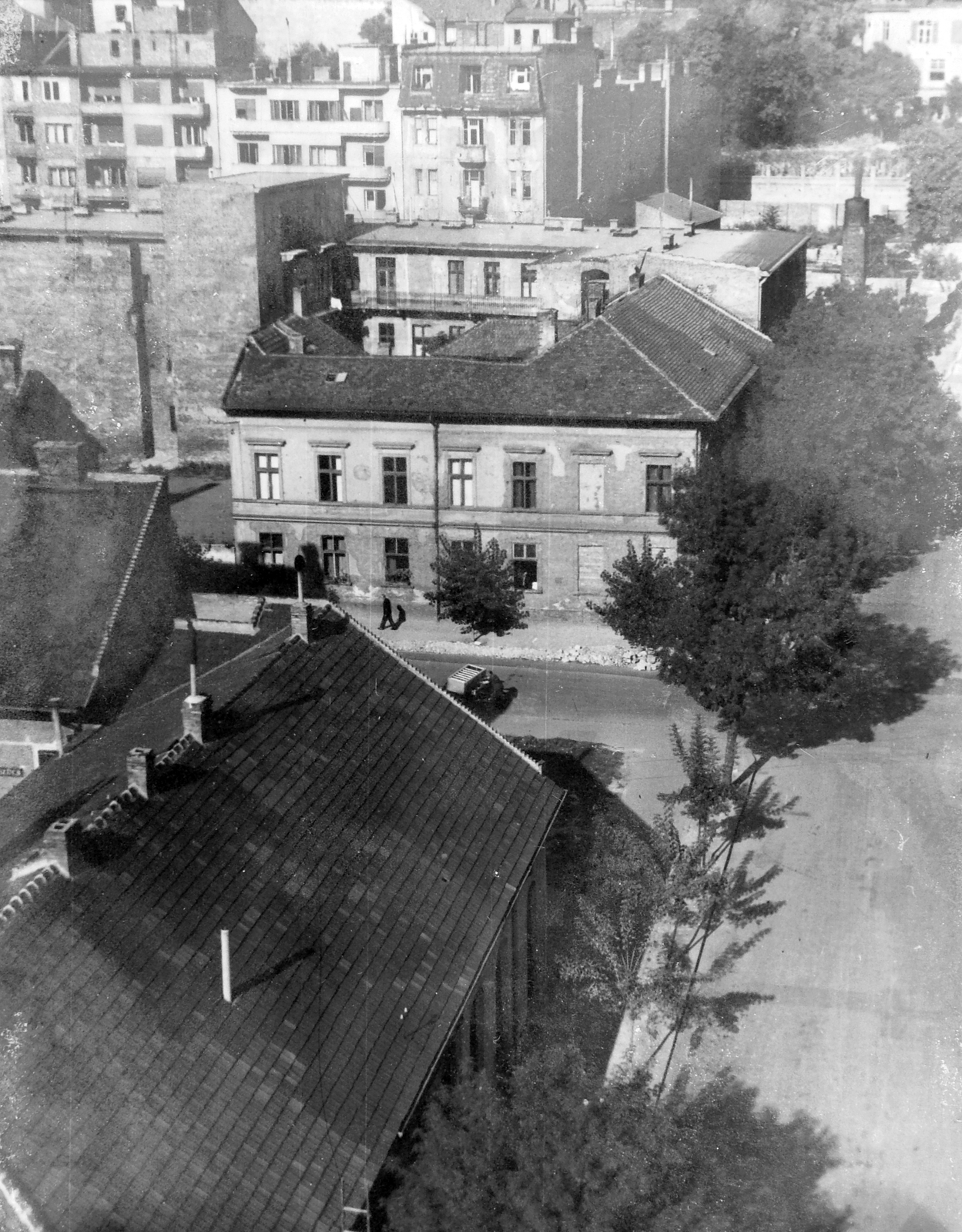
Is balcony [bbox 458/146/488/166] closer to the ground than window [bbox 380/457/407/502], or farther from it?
farther from it

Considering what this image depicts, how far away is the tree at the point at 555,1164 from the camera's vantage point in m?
15.4

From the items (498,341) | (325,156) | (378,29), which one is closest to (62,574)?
(498,341)

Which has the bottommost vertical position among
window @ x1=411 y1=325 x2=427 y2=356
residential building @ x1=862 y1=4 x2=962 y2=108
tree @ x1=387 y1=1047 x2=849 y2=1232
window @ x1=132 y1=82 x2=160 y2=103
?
tree @ x1=387 y1=1047 x2=849 y2=1232

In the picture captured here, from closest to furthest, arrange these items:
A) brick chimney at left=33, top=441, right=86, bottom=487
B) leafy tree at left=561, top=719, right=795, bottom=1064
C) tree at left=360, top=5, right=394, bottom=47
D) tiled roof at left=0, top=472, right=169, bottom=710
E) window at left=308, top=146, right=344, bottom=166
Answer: leafy tree at left=561, top=719, right=795, bottom=1064
tiled roof at left=0, top=472, right=169, bottom=710
brick chimney at left=33, top=441, right=86, bottom=487
window at left=308, top=146, right=344, bottom=166
tree at left=360, top=5, right=394, bottom=47

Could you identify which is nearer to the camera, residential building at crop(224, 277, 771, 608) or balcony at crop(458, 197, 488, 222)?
residential building at crop(224, 277, 771, 608)

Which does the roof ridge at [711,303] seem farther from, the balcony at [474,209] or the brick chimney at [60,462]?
the balcony at [474,209]

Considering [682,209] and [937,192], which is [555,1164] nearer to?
[682,209]

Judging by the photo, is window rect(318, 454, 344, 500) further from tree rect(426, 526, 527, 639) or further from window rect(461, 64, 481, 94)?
window rect(461, 64, 481, 94)

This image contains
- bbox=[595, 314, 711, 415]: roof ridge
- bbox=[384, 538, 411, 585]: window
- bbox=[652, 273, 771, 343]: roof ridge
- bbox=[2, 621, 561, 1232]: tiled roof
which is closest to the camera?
bbox=[2, 621, 561, 1232]: tiled roof

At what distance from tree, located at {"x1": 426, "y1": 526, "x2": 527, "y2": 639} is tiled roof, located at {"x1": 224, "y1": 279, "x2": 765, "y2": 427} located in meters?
3.82

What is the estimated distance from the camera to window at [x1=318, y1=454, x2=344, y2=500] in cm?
4344

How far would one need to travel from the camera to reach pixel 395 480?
43.2 meters

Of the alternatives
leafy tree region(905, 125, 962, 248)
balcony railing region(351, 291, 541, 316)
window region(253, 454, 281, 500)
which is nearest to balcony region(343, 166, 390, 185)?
balcony railing region(351, 291, 541, 316)

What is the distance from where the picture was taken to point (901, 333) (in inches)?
1850
